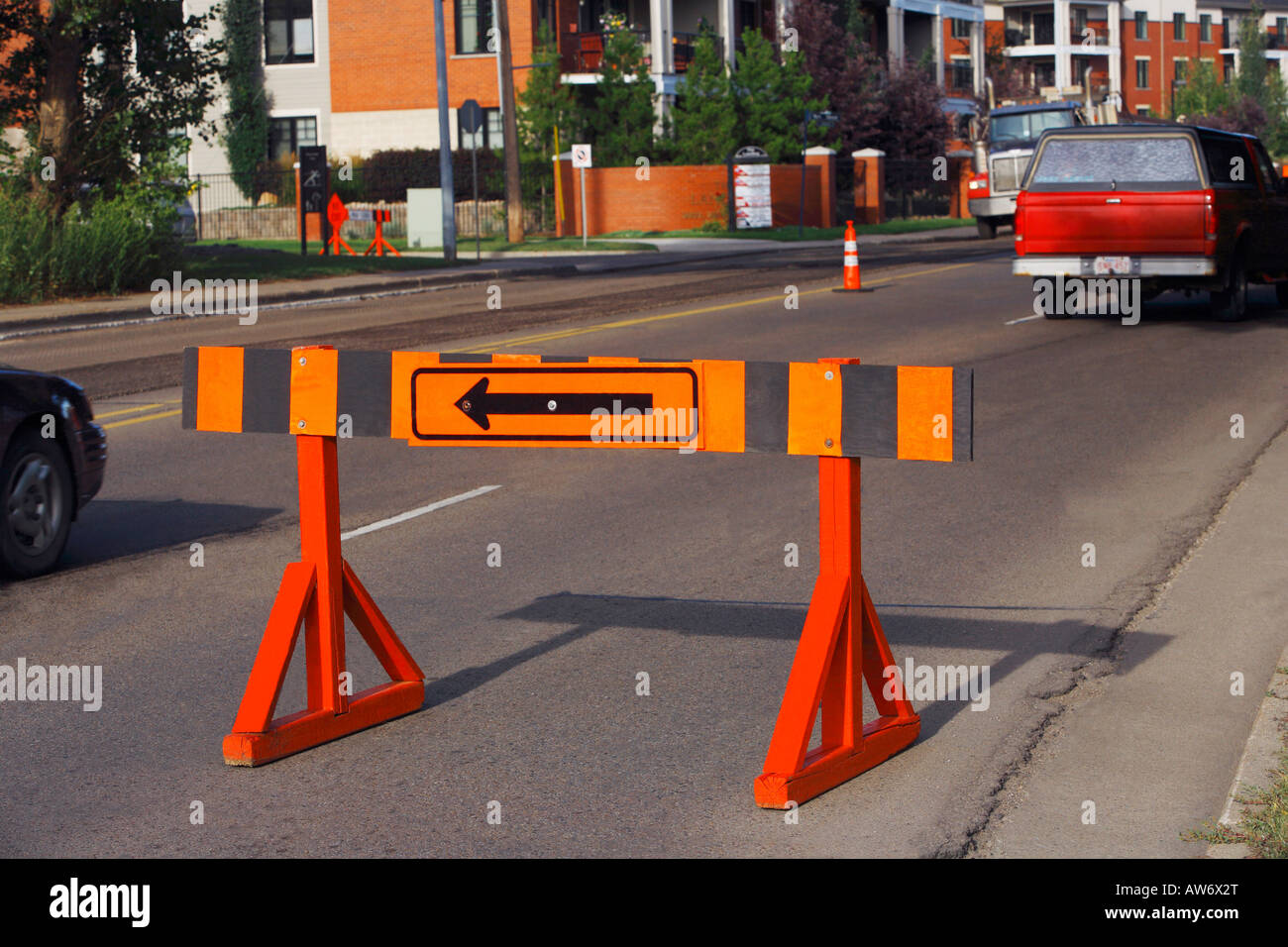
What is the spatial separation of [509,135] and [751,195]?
832 centimetres

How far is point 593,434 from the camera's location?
17.5ft

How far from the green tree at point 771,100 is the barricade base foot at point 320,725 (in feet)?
150

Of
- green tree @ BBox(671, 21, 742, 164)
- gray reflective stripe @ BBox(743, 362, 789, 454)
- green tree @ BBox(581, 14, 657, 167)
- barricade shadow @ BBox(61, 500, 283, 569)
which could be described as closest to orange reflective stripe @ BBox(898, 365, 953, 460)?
gray reflective stripe @ BBox(743, 362, 789, 454)

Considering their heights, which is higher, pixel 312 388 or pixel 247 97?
pixel 247 97

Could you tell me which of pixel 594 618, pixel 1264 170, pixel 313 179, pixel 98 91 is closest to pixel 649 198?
pixel 313 179

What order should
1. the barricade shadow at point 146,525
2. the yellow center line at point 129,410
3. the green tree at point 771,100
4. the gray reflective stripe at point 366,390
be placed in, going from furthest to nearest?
the green tree at point 771,100, the yellow center line at point 129,410, the barricade shadow at point 146,525, the gray reflective stripe at point 366,390

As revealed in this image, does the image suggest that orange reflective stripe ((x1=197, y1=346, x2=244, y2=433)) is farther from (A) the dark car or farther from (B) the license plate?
(B) the license plate

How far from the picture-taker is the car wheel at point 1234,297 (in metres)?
18.6

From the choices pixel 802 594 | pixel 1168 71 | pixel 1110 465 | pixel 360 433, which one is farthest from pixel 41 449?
pixel 1168 71

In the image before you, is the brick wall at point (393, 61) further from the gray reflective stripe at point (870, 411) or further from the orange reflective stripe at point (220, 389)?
the gray reflective stripe at point (870, 411)

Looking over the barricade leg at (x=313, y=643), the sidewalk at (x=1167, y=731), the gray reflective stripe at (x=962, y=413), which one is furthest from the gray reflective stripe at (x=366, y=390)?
the sidewalk at (x=1167, y=731)

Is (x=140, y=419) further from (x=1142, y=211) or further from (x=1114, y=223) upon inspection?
(x=1142, y=211)

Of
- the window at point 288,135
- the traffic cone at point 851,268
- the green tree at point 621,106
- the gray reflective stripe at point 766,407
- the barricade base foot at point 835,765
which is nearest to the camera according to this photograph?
the barricade base foot at point 835,765

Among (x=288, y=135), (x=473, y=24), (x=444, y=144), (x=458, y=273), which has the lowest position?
(x=458, y=273)
